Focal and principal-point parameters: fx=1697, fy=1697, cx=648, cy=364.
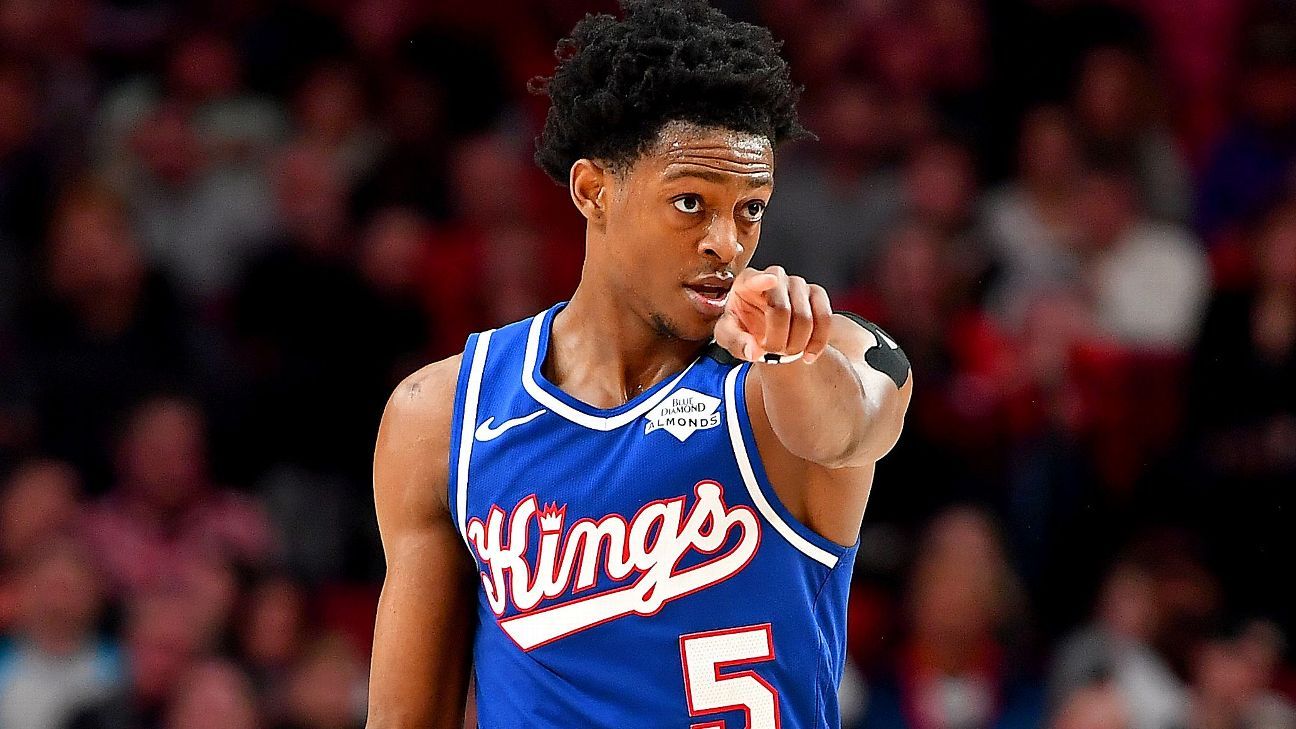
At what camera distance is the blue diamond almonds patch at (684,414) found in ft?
10.4

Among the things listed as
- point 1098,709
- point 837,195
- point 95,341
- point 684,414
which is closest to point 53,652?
point 95,341

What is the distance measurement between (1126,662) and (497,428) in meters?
4.16

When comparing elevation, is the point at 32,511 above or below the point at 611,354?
above

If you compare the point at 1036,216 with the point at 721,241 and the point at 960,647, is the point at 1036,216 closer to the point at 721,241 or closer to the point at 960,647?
the point at 960,647

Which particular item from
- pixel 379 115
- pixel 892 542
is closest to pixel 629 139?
pixel 892 542

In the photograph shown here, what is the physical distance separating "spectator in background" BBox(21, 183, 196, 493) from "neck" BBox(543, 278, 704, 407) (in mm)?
4598

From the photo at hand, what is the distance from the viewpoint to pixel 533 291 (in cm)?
758

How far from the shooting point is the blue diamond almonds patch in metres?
3.17

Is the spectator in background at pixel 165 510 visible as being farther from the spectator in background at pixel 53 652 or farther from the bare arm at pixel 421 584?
the bare arm at pixel 421 584

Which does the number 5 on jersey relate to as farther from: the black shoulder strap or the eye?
the eye

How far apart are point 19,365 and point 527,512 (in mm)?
5035

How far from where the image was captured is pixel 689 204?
124 inches

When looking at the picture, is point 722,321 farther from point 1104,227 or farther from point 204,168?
point 204,168

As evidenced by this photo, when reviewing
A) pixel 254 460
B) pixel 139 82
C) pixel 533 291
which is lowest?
pixel 254 460
